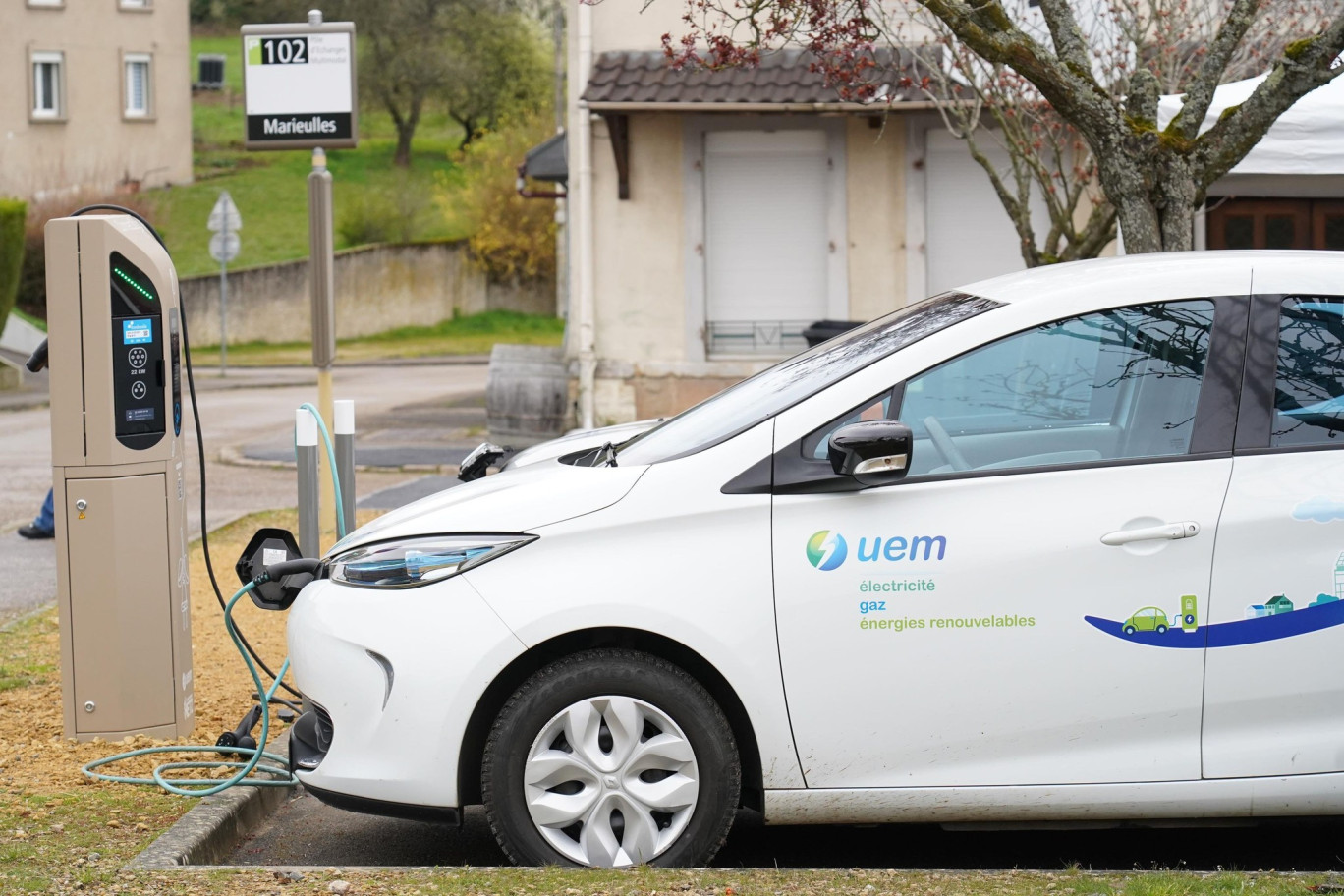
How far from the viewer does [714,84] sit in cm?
1427

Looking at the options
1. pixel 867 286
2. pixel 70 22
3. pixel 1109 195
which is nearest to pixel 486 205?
pixel 70 22

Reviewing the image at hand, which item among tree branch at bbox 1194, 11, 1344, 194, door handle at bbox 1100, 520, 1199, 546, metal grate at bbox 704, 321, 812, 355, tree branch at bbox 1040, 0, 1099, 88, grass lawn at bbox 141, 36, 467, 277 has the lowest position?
door handle at bbox 1100, 520, 1199, 546

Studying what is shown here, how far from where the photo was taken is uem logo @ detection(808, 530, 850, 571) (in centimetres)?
406

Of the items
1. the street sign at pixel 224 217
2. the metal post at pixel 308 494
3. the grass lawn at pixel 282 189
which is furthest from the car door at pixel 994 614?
the grass lawn at pixel 282 189

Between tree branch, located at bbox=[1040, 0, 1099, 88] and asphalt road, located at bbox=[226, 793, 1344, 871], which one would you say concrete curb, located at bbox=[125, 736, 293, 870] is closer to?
asphalt road, located at bbox=[226, 793, 1344, 871]

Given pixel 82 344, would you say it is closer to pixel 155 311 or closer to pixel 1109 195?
pixel 155 311

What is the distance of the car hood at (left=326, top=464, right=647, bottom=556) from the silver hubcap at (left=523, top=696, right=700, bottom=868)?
513 millimetres

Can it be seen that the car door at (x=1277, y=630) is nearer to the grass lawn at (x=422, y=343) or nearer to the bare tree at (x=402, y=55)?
the grass lawn at (x=422, y=343)

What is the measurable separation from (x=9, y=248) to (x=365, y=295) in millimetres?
13098

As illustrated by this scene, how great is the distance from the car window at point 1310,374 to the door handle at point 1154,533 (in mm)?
359

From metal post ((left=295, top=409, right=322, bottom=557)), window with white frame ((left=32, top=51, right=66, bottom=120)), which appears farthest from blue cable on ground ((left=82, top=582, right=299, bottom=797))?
window with white frame ((left=32, top=51, right=66, bottom=120))

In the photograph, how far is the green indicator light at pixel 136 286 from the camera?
5.46 meters

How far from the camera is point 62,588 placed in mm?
5523

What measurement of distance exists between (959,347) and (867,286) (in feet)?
36.4
